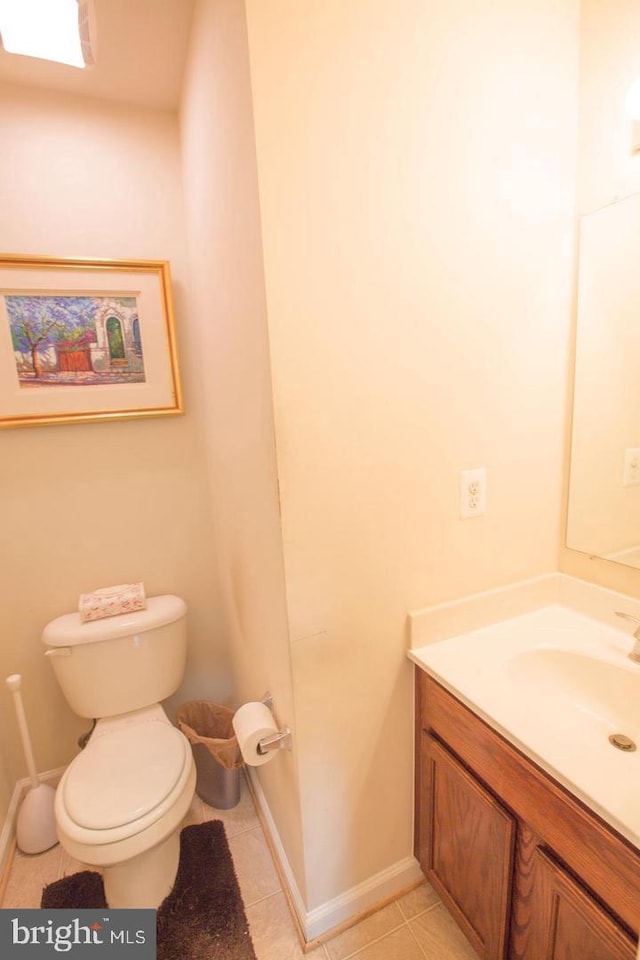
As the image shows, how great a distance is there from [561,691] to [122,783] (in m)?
1.26

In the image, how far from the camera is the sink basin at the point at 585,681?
0.99 m

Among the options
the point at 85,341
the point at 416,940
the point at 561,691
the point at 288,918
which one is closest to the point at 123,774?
the point at 288,918

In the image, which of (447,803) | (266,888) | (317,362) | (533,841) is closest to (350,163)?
(317,362)

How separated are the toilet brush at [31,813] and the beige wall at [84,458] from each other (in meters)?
0.14

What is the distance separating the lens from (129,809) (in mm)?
1163

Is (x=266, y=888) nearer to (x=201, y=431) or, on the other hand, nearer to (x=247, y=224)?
(x=201, y=431)

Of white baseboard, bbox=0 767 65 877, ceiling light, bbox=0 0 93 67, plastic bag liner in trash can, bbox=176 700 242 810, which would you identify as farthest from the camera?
plastic bag liner in trash can, bbox=176 700 242 810

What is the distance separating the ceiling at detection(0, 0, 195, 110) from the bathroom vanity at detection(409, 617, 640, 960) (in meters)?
1.88

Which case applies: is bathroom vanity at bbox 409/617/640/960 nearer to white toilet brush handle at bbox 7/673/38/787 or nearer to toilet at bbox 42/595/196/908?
toilet at bbox 42/595/196/908

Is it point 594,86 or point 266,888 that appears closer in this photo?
point 594,86

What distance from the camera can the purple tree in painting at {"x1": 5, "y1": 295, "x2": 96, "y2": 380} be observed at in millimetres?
1451

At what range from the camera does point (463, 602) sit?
119 cm

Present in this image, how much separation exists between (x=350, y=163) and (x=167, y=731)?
174 centimetres

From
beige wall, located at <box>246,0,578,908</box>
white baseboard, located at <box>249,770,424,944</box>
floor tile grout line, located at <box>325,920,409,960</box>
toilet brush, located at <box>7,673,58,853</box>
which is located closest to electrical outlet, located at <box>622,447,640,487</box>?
beige wall, located at <box>246,0,578,908</box>
